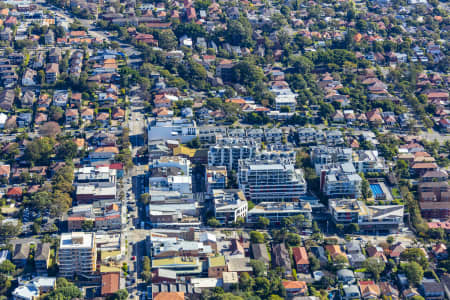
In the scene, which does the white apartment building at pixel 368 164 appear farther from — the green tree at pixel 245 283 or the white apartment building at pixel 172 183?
the green tree at pixel 245 283

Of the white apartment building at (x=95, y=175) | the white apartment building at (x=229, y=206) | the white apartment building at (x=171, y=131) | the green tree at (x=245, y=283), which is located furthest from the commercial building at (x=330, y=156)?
the white apartment building at (x=95, y=175)

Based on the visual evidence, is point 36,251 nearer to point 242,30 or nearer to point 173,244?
point 173,244

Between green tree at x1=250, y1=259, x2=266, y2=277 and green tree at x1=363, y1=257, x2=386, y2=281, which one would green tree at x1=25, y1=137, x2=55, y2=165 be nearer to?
green tree at x1=250, y1=259, x2=266, y2=277

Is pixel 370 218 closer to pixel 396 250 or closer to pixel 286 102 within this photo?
pixel 396 250

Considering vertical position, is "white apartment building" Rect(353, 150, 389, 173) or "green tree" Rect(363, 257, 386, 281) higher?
"white apartment building" Rect(353, 150, 389, 173)

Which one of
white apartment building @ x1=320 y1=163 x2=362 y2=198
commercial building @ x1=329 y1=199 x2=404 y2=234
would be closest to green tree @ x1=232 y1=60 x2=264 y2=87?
white apartment building @ x1=320 y1=163 x2=362 y2=198

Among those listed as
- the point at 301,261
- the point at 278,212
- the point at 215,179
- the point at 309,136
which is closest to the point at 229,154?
the point at 215,179
